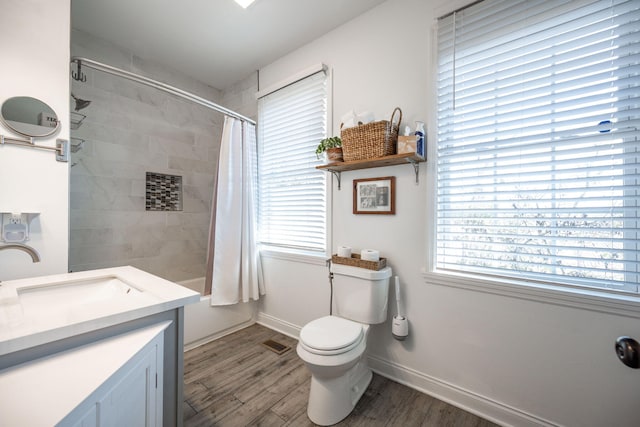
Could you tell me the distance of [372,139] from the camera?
1.67 m

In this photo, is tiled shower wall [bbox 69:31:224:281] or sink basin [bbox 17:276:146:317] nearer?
sink basin [bbox 17:276:146:317]

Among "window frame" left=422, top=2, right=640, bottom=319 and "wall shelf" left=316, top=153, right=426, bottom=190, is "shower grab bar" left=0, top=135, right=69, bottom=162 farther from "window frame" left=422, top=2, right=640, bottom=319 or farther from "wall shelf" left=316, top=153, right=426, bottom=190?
"window frame" left=422, top=2, right=640, bottom=319

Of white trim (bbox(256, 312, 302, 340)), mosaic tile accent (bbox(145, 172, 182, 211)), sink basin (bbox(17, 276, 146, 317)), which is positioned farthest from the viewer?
mosaic tile accent (bbox(145, 172, 182, 211))

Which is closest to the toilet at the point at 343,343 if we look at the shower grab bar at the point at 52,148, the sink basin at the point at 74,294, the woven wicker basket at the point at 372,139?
the woven wicker basket at the point at 372,139

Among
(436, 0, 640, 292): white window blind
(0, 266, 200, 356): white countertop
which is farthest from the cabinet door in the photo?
(436, 0, 640, 292): white window blind

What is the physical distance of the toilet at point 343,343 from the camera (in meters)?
1.36

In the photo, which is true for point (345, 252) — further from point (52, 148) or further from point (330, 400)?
point (52, 148)

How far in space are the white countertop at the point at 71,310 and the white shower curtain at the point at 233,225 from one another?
0.96 m

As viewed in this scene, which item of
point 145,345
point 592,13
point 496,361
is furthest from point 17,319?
point 592,13

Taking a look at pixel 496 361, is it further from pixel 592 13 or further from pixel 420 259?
pixel 592 13

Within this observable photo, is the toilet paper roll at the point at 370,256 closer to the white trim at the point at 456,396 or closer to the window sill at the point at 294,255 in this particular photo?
the window sill at the point at 294,255

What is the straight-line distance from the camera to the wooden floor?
1417 millimetres

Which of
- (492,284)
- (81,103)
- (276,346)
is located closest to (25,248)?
(81,103)

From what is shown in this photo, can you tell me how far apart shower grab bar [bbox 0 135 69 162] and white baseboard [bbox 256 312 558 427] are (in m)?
2.36
